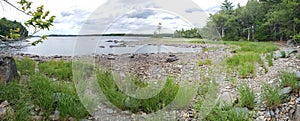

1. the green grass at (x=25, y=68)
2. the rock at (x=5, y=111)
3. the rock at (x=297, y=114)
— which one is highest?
the green grass at (x=25, y=68)

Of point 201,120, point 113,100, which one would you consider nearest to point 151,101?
point 113,100

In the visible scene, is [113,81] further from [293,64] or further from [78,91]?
[293,64]

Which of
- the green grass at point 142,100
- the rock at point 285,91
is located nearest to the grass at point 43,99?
the green grass at point 142,100

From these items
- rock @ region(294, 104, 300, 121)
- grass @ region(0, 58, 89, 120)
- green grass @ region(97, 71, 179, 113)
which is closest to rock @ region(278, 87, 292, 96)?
rock @ region(294, 104, 300, 121)

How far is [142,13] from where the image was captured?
3.46 metres

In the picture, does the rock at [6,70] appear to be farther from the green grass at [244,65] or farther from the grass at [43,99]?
the green grass at [244,65]

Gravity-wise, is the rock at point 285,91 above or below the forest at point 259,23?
below

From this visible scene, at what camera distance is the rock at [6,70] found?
15.1ft

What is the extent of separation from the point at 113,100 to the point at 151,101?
2.28 ft

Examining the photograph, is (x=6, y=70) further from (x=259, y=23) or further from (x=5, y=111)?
(x=259, y=23)

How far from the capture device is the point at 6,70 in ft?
15.4

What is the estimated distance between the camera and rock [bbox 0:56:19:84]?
4.61m

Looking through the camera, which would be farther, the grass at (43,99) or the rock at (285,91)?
the rock at (285,91)

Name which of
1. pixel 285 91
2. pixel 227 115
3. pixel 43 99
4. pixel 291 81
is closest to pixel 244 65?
pixel 291 81
